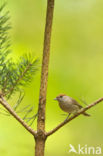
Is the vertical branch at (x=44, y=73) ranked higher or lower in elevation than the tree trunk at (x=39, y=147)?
higher

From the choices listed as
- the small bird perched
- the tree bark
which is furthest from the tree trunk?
the small bird perched

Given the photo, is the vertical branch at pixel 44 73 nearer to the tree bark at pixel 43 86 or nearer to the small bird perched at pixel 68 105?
the tree bark at pixel 43 86

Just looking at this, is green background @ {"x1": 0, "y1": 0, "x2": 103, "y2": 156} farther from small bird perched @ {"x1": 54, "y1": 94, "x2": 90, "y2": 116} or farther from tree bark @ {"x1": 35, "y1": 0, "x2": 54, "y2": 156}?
tree bark @ {"x1": 35, "y1": 0, "x2": 54, "y2": 156}

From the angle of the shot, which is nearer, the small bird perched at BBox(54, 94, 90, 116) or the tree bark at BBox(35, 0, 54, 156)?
the tree bark at BBox(35, 0, 54, 156)

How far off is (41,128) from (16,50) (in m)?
0.64

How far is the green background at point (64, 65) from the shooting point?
120cm

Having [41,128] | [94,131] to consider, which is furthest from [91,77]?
[41,128]

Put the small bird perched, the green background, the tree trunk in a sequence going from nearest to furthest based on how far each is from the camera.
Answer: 1. the tree trunk
2. the small bird perched
3. the green background

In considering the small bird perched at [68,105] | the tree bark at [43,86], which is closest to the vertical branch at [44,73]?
the tree bark at [43,86]

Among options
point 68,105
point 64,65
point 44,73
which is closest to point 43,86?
point 44,73

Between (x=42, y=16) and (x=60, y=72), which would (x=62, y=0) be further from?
(x=60, y=72)

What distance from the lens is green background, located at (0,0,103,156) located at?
120cm

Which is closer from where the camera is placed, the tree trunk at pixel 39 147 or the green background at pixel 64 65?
the tree trunk at pixel 39 147

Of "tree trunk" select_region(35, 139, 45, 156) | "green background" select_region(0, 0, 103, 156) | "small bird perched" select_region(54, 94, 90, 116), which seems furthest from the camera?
"green background" select_region(0, 0, 103, 156)
